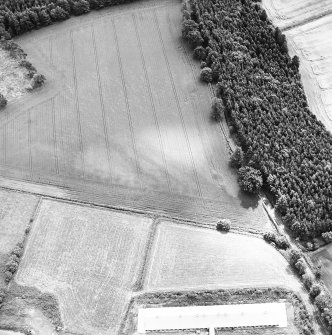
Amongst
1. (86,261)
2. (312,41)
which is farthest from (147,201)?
(312,41)

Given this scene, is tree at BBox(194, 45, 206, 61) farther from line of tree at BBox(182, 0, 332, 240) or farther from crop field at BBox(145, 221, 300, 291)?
crop field at BBox(145, 221, 300, 291)

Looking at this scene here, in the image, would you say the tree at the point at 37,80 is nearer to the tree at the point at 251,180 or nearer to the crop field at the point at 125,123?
the crop field at the point at 125,123

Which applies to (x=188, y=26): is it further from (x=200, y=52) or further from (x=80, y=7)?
(x=80, y=7)

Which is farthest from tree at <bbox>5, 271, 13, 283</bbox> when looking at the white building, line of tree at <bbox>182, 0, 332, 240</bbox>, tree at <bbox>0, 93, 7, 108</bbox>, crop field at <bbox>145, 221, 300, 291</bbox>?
line of tree at <bbox>182, 0, 332, 240</bbox>

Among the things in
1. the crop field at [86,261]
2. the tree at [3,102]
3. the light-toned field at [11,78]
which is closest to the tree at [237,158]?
the crop field at [86,261]

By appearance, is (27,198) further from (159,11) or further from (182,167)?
(159,11)

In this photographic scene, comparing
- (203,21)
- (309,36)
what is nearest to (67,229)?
(203,21)
